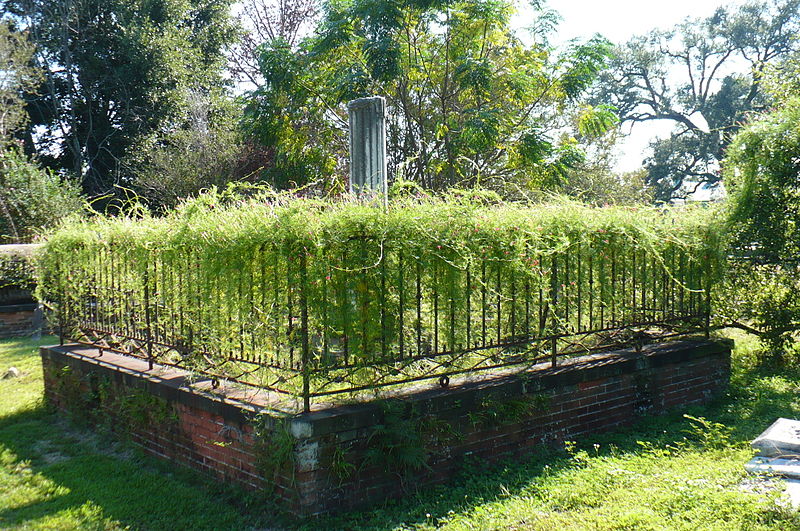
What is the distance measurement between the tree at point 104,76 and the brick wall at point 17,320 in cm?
1153

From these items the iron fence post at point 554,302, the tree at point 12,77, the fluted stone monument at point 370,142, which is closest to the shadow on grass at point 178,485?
the iron fence post at point 554,302

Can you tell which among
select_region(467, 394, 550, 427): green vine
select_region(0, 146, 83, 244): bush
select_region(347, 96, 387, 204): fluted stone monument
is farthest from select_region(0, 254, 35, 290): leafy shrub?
select_region(467, 394, 550, 427): green vine

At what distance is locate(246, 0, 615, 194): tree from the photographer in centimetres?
1448

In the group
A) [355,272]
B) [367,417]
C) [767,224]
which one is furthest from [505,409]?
[767,224]

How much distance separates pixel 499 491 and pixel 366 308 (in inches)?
61.9

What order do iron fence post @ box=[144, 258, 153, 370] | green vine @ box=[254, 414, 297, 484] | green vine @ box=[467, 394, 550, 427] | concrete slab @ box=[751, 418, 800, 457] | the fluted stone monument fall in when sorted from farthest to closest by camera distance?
the fluted stone monument < iron fence post @ box=[144, 258, 153, 370] < green vine @ box=[467, 394, 550, 427] < concrete slab @ box=[751, 418, 800, 457] < green vine @ box=[254, 414, 297, 484]

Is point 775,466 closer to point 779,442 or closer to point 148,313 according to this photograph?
point 779,442

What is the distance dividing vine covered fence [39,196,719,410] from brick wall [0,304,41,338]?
6330 millimetres

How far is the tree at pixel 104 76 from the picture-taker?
71.5ft

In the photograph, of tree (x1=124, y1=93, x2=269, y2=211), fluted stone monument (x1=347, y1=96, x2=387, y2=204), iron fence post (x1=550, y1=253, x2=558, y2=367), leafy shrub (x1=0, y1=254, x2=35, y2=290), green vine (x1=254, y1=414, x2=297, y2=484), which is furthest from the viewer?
tree (x1=124, y1=93, x2=269, y2=211)

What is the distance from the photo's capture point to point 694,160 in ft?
107

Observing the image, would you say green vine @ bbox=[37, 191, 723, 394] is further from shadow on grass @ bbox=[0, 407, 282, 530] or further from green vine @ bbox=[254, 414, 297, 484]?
shadow on grass @ bbox=[0, 407, 282, 530]

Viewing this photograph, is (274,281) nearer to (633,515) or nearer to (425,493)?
(425,493)

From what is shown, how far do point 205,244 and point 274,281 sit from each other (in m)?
0.65
